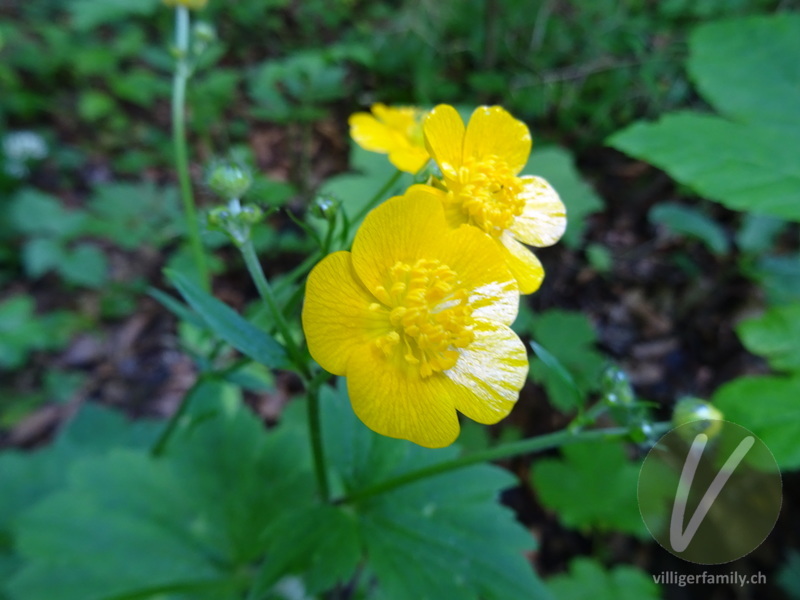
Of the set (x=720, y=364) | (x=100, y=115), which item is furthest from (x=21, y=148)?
(x=720, y=364)

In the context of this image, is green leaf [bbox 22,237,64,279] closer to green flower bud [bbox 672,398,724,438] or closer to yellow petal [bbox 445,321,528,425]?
yellow petal [bbox 445,321,528,425]

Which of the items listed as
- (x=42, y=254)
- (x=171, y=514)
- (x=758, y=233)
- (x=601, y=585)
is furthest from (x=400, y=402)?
(x=758, y=233)

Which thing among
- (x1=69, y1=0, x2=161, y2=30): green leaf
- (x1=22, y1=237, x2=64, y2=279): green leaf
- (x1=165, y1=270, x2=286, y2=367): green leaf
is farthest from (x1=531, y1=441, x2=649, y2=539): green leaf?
(x1=69, y1=0, x2=161, y2=30): green leaf

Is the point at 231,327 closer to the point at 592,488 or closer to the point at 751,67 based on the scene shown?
the point at 751,67

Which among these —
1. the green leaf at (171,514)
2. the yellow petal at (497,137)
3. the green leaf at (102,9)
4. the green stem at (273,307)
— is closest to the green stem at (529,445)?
the green stem at (273,307)

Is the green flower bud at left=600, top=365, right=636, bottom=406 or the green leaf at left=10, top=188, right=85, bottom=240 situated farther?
the green leaf at left=10, top=188, right=85, bottom=240
